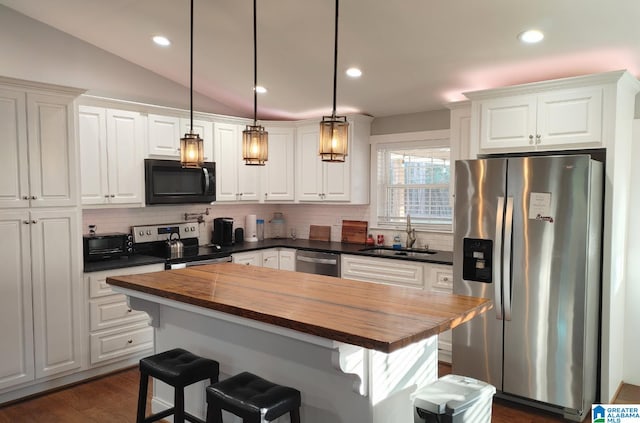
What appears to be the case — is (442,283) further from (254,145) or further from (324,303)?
(254,145)

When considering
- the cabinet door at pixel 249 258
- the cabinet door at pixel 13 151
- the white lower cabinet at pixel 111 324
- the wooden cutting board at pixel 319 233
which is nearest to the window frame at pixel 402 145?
the wooden cutting board at pixel 319 233

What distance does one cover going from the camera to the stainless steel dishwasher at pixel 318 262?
4824 millimetres

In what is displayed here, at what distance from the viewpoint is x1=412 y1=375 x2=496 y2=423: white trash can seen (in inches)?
77.1

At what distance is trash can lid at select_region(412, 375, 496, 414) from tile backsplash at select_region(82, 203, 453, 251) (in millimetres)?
2657

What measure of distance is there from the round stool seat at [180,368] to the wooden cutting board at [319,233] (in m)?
3.10

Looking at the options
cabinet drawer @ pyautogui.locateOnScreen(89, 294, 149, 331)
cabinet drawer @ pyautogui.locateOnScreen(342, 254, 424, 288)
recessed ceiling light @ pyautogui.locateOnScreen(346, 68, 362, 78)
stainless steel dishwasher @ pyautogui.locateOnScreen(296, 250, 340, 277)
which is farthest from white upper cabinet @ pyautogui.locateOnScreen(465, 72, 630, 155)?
cabinet drawer @ pyautogui.locateOnScreen(89, 294, 149, 331)

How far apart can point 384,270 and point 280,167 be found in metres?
1.86

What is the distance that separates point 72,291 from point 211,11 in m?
2.45

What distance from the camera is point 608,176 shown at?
3227 mm

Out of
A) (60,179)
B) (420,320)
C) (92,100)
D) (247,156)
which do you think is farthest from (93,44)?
(420,320)

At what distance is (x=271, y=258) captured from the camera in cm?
525

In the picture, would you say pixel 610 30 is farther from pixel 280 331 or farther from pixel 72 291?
pixel 72 291

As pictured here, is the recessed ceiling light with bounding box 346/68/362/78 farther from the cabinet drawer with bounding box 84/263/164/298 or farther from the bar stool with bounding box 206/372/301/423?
the bar stool with bounding box 206/372/301/423

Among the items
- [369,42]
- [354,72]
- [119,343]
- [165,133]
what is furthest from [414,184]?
[119,343]
